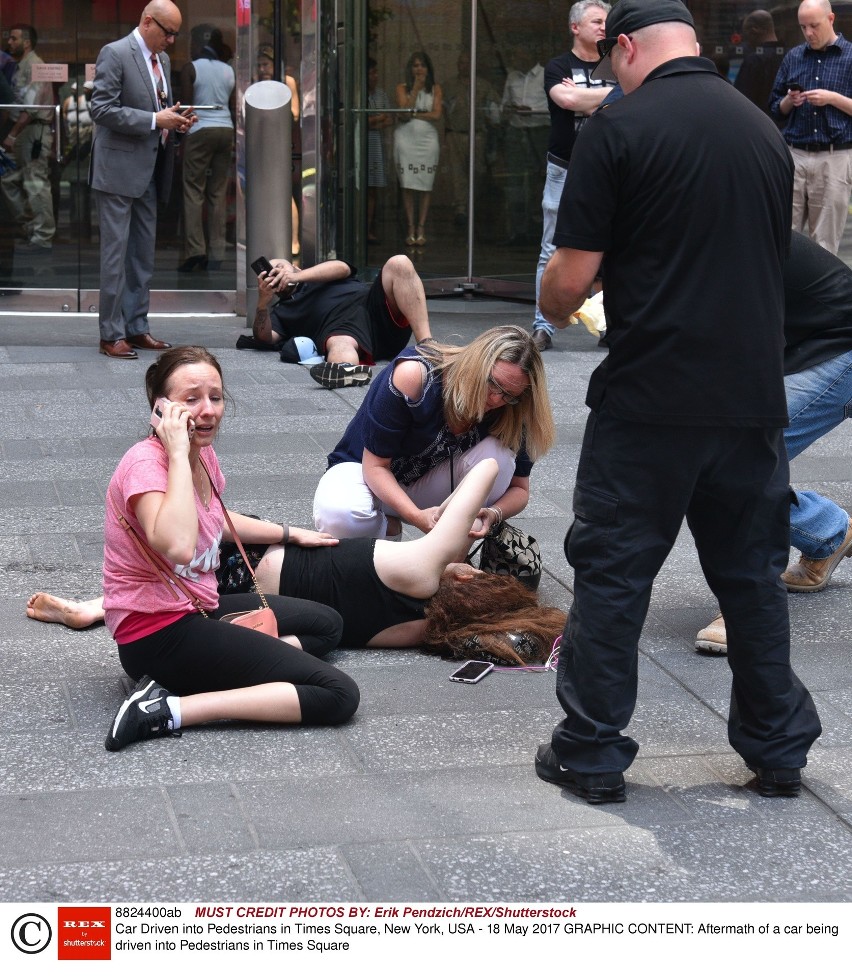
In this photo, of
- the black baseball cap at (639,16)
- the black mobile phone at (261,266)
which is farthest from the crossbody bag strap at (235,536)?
the black mobile phone at (261,266)

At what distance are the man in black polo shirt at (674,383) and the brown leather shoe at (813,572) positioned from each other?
157 cm

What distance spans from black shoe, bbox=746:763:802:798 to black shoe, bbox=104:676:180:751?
1.40 m

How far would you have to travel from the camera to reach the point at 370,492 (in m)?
4.73

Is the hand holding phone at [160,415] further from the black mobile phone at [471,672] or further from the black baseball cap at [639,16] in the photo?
the black baseball cap at [639,16]

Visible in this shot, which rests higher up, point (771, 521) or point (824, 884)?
point (771, 521)

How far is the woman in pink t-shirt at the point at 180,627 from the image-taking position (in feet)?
11.7

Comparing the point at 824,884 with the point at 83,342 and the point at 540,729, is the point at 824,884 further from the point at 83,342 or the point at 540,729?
the point at 83,342

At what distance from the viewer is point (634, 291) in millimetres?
3105

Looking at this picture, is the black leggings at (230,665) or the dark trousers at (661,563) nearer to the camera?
the dark trousers at (661,563)

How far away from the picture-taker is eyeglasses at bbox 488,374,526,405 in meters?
4.39

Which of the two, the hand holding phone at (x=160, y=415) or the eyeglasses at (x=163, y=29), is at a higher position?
the eyeglasses at (x=163, y=29)

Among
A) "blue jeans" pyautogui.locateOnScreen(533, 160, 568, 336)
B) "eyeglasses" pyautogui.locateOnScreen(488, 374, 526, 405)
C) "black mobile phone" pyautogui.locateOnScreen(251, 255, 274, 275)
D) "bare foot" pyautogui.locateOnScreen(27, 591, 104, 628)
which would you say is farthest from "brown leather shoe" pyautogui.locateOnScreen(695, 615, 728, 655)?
"black mobile phone" pyautogui.locateOnScreen(251, 255, 274, 275)
